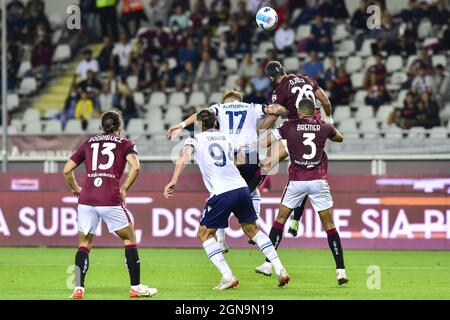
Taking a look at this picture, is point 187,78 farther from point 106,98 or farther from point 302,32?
point 302,32

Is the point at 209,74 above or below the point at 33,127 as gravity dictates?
above

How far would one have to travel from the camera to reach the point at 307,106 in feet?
48.6

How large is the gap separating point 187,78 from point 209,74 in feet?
1.80

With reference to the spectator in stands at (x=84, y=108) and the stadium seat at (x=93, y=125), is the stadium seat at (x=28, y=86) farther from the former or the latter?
the stadium seat at (x=93, y=125)

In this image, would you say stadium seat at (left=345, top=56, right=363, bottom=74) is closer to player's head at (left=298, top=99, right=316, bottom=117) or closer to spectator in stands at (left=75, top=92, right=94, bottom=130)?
spectator in stands at (left=75, top=92, right=94, bottom=130)

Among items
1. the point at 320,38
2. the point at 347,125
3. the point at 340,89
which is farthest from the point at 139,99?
the point at 347,125

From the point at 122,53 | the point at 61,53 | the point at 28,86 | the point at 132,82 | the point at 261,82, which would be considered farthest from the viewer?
the point at 61,53

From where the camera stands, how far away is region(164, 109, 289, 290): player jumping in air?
14.1 meters

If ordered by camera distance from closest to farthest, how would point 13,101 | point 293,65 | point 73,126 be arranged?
point 73,126 < point 293,65 < point 13,101

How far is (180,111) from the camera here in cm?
2775

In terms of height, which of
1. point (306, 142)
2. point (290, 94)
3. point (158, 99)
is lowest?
point (306, 142)

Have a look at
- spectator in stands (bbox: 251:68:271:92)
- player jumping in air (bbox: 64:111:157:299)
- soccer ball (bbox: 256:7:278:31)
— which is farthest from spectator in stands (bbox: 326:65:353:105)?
player jumping in air (bbox: 64:111:157:299)

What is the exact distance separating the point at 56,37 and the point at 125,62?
122 inches

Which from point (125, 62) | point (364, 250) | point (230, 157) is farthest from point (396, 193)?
point (125, 62)
